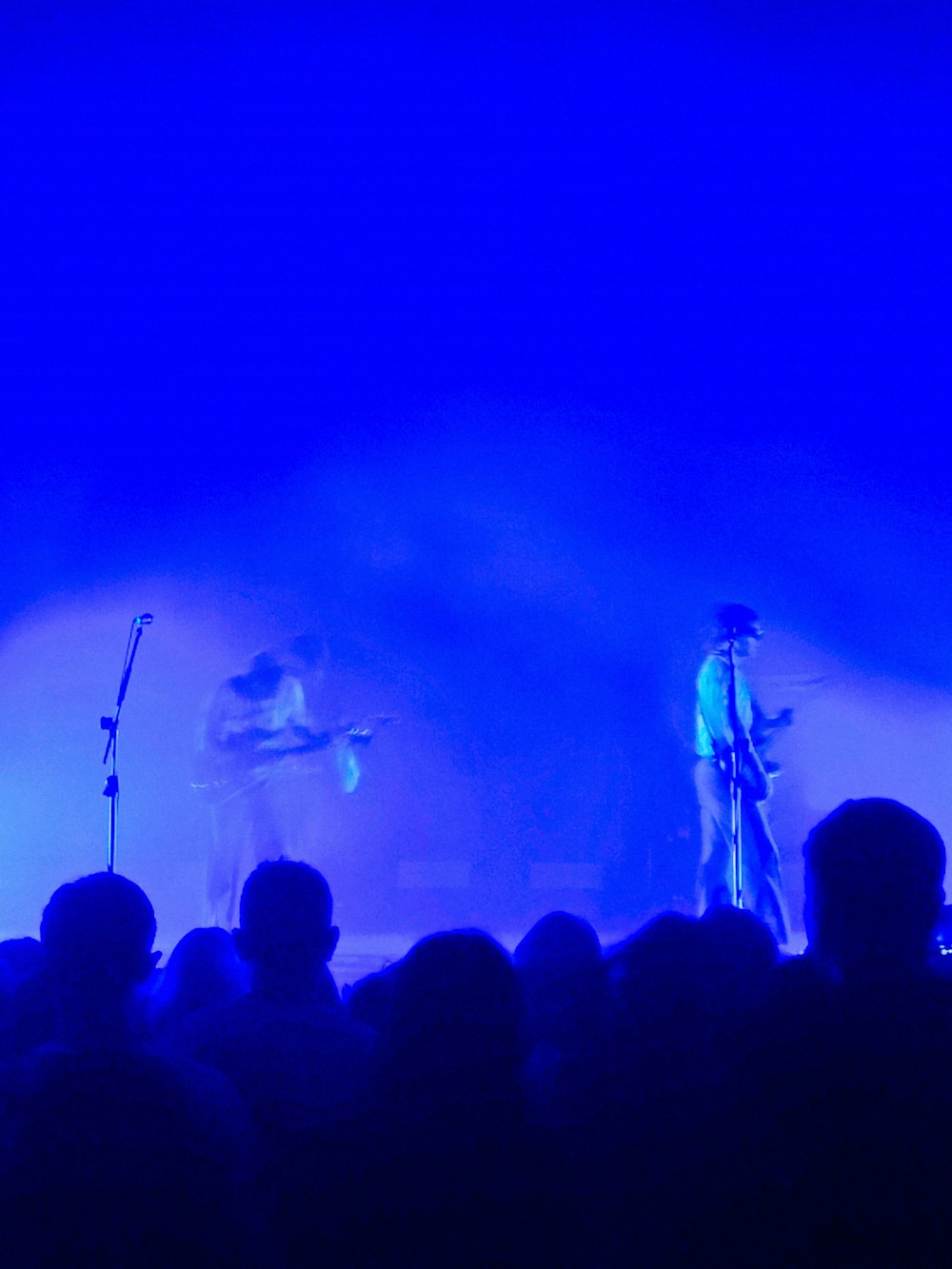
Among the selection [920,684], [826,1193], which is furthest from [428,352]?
[826,1193]

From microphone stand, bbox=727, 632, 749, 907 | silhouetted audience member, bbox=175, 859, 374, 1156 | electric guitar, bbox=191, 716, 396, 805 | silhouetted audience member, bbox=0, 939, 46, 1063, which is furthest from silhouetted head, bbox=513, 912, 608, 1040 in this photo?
electric guitar, bbox=191, 716, 396, 805

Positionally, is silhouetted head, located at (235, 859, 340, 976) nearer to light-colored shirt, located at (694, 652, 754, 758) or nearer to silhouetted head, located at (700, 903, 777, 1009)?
silhouetted head, located at (700, 903, 777, 1009)

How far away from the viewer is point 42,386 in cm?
989

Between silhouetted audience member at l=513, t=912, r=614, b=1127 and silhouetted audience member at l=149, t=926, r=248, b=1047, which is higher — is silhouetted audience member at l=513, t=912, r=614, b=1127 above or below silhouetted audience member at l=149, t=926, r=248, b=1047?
below

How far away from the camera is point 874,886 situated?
1960 mm

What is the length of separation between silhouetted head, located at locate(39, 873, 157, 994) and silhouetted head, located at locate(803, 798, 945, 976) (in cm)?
115

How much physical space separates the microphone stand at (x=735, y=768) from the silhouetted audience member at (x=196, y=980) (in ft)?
11.6

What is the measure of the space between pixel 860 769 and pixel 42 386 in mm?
7152

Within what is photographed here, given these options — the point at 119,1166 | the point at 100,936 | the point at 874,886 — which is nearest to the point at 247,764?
the point at 100,936

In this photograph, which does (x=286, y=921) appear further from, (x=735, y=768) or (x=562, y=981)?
(x=735, y=768)

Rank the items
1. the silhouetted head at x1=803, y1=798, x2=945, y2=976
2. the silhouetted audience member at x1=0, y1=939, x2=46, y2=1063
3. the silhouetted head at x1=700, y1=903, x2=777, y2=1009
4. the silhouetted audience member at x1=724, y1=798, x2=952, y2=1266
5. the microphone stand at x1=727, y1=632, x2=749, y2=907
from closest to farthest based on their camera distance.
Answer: the silhouetted audience member at x1=724, y1=798, x2=952, y2=1266, the silhouetted head at x1=803, y1=798, x2=945, y2=976, the silhouetted head at x1=700, y1=903, x2=777, y2=1009, the silhouetted audience member at x1=0, y1=939, x2=46, y2=1063, the microphone stand at x1=727, y1=632, x2=749, y2=907

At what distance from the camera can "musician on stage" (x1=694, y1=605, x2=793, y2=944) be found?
671 cm

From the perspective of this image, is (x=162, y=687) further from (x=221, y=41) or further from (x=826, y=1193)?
(x=826, y=1193)

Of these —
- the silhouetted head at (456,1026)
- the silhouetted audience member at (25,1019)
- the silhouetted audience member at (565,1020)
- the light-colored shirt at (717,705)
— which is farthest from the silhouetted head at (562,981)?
the light-colored shirt at (717,705)
